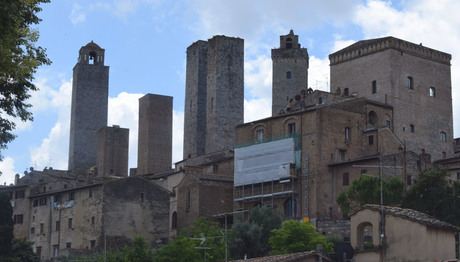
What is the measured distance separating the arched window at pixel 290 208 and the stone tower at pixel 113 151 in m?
28.4

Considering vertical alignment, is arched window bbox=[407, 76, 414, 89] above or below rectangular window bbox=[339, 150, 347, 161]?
above

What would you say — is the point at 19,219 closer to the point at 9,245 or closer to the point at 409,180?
the point at 9,245

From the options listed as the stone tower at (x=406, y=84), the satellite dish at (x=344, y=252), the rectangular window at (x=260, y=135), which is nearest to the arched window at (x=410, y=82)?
the stone tower at (x=406, y=84)

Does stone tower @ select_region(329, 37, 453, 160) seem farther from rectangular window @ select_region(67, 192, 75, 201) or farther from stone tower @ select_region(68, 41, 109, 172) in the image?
stone tower @ select_region(68, 41, 109, 172)

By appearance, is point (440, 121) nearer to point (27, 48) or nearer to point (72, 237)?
point (72, 237)

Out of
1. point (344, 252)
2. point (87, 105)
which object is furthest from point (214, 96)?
point (344, 252)

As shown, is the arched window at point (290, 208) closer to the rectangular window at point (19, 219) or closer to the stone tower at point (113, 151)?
the rectangular window at point (19, 219)

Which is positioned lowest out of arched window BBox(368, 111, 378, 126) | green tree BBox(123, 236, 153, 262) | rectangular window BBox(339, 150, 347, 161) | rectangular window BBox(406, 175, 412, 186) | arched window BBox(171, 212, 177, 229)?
green tree BBox(123, 236, 153, 262)

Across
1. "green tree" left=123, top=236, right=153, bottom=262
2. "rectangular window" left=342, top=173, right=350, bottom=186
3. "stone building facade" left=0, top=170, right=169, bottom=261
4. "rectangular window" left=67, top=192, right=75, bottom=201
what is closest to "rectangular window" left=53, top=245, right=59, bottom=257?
"stone building facade" left=0, top=170, right=169, bottom=261

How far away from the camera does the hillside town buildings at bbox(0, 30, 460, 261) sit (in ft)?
166

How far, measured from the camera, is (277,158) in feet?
173

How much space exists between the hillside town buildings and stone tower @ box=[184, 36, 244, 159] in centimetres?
13

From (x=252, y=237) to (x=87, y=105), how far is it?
50.1 metres

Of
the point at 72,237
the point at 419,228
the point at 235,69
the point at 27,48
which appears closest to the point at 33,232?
the point at 72,237
